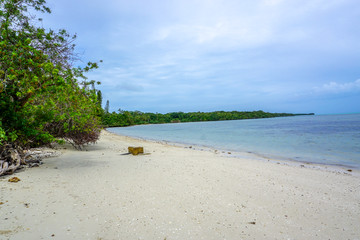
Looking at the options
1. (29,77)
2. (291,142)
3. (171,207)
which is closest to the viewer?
(171,207)

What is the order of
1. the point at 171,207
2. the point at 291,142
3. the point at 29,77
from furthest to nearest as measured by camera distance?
1. the point at 291,142
2. the point at 29,77
3. the point at 171,207

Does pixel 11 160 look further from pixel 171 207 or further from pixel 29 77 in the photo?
pixel 171 207

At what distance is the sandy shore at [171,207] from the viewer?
341 cm

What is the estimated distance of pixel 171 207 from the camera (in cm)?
431

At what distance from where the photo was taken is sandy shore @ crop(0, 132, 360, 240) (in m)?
3.41

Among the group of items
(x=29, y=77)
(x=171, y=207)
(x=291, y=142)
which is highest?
(x=29, y=77)

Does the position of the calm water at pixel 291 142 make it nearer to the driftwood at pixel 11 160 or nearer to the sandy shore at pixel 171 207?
the sandy shore at pixel 171 207

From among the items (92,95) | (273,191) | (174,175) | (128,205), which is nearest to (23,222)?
(128,205)

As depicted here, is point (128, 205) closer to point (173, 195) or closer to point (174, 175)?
point (173, 195)

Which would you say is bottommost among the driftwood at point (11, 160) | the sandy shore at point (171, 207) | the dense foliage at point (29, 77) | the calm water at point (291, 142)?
the calm water at point (291, 142)

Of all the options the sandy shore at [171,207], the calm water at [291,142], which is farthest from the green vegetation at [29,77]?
the calm water at [291,142]

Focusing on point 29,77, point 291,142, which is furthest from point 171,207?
point 291,142

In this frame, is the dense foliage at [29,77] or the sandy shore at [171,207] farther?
the dense foliage at [29,77]

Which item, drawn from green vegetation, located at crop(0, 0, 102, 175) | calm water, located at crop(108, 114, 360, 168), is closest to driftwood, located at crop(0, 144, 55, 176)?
green vegetation, located at crop(0, 0, 102, 175)
